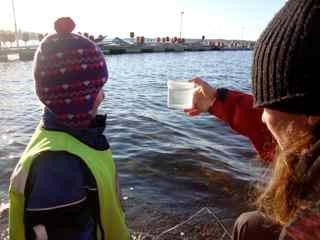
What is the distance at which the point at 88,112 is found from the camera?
2191 mm

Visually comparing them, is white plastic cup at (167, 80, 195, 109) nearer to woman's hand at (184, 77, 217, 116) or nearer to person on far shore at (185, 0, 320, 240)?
woman's hand at (184, 77, 217, 116)

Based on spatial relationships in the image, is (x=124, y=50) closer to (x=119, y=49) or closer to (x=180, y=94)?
(x=119, y=49)

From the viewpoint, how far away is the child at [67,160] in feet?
6.17

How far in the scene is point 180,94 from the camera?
2576mm

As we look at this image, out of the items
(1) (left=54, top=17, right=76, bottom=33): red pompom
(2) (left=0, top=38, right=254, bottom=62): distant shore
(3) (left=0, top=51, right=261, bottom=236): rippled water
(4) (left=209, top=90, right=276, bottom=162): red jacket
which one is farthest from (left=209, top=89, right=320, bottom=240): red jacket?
(2) (left=0, top=38, right=254, bottom=62): distant shore

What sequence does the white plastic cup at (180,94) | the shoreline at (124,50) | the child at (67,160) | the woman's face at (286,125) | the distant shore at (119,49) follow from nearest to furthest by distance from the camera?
the woman's face at (286,125) → the child at (67,160) → the white plastic cup at (180,94) → the shoreline at (124,50) → the distant shore at (119,49)

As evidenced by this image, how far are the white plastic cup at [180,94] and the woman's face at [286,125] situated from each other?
0.86 metres

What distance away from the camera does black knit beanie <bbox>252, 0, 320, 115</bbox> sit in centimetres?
148

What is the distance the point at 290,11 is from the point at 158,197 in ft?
11.8

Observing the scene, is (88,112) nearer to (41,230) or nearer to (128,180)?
(41,230)

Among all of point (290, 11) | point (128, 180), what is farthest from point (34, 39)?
point (290, 11)

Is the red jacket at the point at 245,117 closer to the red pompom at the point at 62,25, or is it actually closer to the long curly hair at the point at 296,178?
the long curly hair at the point at 296,178

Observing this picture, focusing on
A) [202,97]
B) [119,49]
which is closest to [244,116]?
Answer: [202,97]

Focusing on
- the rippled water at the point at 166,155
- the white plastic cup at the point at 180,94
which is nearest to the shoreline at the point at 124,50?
the rippled water at the point at 166,155
